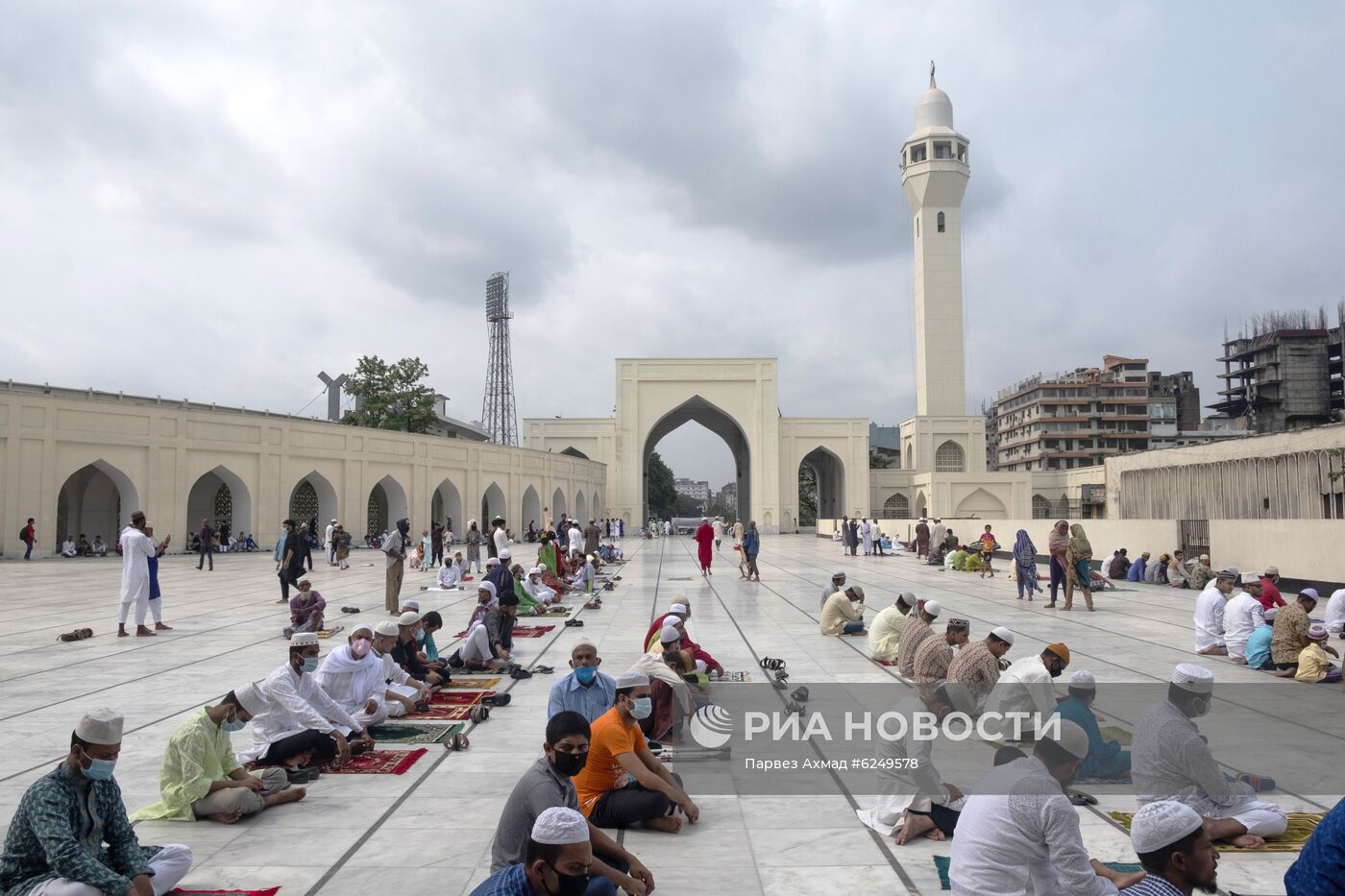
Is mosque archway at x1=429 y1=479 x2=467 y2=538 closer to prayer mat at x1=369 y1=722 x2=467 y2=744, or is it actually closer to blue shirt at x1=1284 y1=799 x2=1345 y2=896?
prayer mat at x1=369 y1=722 x2=467 y2=744

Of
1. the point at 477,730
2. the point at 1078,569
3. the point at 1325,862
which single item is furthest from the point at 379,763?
the point at 1078,569

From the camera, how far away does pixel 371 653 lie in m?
5.85

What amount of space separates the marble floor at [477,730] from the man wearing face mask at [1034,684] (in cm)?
65

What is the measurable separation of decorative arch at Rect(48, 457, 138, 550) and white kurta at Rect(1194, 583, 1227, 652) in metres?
23.5

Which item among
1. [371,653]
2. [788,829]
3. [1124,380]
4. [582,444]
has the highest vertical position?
[1124,380]

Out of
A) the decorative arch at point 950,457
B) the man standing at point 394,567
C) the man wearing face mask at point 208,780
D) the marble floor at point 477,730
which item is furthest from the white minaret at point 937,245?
the man wearing face mask at point 208,780

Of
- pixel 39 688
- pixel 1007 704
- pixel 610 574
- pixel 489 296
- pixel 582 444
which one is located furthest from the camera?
pixel 489 296

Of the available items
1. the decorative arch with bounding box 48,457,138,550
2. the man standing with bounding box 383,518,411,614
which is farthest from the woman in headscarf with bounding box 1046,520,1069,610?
the decorative arch with bounding box 48,457,138,550

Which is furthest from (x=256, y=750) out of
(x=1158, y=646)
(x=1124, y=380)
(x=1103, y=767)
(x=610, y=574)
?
(x=1124, y=380)

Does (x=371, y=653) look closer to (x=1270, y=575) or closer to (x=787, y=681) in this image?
(x=787, y=681)

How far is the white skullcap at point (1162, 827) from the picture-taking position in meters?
2.47

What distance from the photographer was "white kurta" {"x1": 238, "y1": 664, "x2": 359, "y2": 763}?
193 inches

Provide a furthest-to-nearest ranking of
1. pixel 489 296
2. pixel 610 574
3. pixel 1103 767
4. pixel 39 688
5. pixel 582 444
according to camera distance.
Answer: pixel 489 296
pixel 582 444
pixel 610 574
pixel 39 688
pixel 1103 767

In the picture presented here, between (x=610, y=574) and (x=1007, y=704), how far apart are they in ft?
45.7
